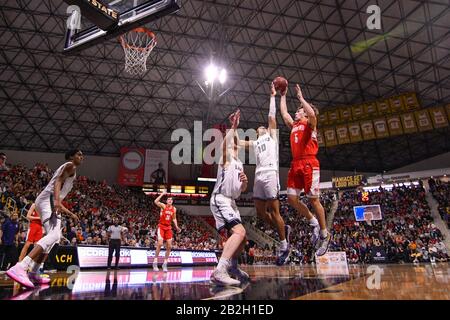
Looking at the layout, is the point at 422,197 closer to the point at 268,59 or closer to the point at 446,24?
the point at 446,24

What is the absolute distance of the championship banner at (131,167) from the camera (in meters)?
28.0

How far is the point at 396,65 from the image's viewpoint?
22.7m

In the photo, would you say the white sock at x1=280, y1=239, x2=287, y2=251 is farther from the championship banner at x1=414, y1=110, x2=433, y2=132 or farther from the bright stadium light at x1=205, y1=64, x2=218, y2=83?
the championship banner at x1=414, y1=110, x2=433, y2=132

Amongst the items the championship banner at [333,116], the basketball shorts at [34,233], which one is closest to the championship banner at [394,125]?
the championship banner at [333,116]

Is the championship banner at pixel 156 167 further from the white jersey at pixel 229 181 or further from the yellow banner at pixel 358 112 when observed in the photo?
the white jersey at pixel 229 181

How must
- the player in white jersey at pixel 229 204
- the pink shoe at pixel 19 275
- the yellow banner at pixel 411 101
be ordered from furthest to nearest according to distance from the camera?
1. the yellow banner at pixel 411 101
2. the player in white jersey at pixel 229 204
3. the pink shoe at pixel 19 275

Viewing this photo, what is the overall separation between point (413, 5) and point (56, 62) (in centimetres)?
2221

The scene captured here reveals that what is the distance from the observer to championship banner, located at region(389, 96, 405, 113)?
20547 mm

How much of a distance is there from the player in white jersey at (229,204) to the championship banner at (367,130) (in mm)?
17992

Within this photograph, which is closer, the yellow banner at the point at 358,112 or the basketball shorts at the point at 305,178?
the basketball shorts at the point at 305,178

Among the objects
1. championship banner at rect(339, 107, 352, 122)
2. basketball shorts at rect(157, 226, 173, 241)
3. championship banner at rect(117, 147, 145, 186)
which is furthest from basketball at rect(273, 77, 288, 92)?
championship banner at rect(117, 147, 145, 186)

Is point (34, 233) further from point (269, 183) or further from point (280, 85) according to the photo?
point (280, 85)

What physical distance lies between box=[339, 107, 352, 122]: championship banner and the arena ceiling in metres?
3.43

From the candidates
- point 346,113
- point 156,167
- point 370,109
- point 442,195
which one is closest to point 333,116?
point 346,113
